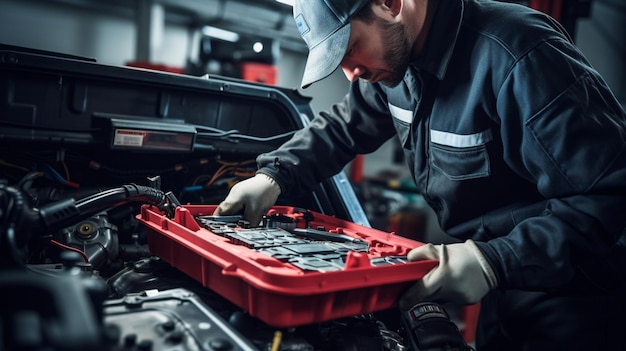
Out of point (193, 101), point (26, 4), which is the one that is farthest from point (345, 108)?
point (26, 4)

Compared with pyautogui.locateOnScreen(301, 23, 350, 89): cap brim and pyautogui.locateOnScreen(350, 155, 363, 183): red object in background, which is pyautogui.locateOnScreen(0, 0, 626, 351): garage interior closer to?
pyautogui.locateOnScreen(350, 155, 363, 183): red object in background

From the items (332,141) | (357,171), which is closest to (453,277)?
(332,141)

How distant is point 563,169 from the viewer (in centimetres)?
105

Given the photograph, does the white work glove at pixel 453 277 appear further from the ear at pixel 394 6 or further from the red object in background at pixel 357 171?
the red object in background at pixel 357 171

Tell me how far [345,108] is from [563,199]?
0.83 m

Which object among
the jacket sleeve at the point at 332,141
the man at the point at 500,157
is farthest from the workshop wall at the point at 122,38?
the man at the point at 500,157

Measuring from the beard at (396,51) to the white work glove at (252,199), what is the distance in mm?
480

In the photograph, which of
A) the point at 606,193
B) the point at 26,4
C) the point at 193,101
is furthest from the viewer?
the point at 26,4

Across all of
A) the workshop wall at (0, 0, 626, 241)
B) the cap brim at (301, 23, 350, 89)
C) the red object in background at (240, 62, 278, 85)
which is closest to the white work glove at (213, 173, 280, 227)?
the cap brim at (301, 23, 350, 89)

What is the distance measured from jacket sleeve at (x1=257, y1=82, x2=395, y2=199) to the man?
0.01 meters

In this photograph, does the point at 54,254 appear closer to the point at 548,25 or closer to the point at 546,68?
the point at 546,68

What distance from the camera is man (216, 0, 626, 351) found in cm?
101

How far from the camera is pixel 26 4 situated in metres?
4.54

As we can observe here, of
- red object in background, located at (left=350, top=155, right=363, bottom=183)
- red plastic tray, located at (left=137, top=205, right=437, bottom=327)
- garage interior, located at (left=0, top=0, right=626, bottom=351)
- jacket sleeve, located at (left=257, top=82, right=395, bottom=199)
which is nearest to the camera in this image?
red plastic tray, located at (left=137, top=205, right=437, bottom=327)
